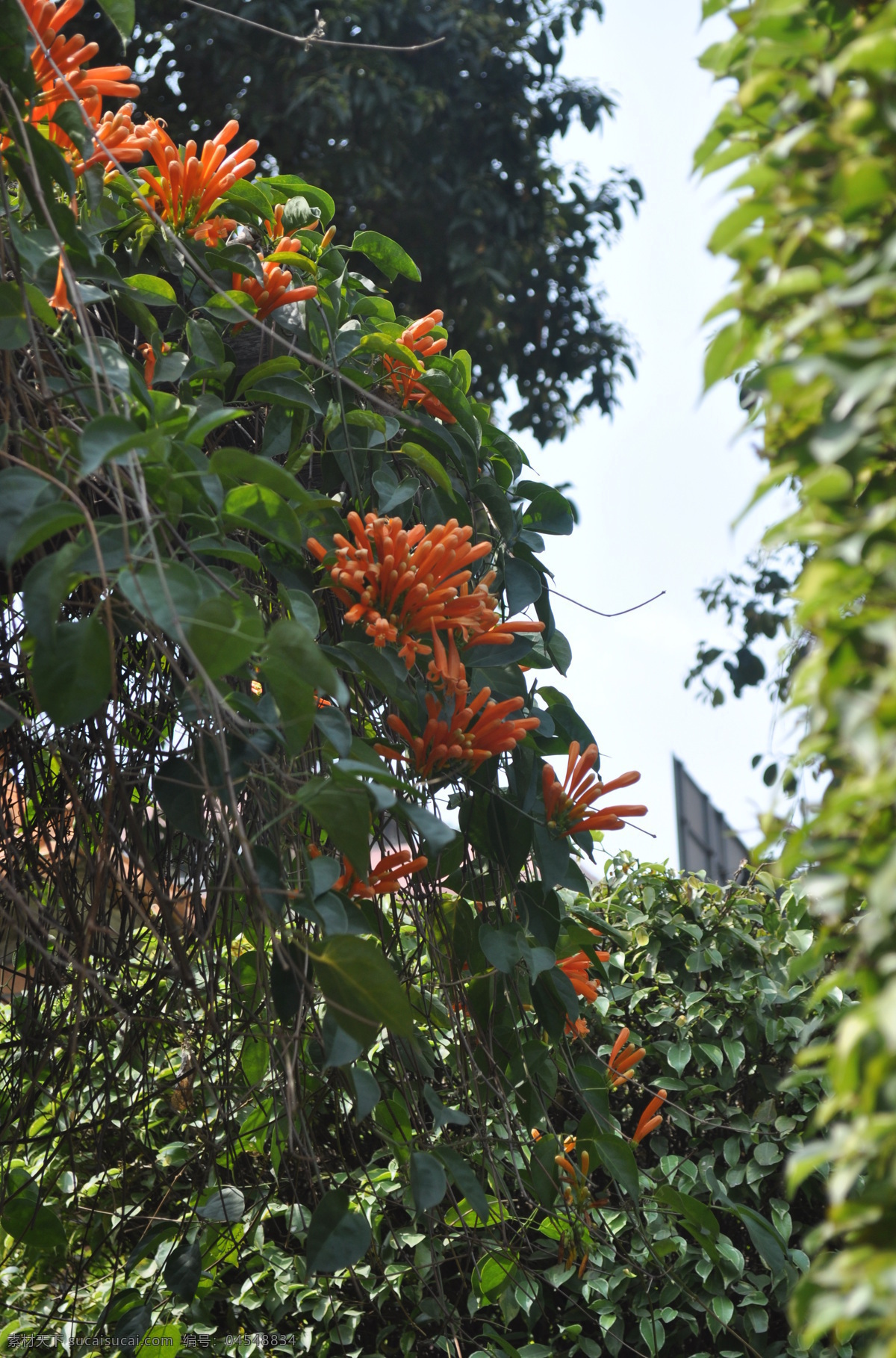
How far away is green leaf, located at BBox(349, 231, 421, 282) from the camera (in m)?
1.36

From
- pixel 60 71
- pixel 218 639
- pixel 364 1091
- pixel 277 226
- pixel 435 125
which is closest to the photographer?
pixel 218 639

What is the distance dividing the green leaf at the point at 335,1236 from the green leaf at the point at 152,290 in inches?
33.7

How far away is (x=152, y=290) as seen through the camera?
3.68ft

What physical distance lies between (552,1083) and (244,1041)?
41cm

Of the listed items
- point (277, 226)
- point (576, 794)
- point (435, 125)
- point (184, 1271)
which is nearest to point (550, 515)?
point (576, 794)

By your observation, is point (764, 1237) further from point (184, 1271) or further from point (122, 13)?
point (122, 13)

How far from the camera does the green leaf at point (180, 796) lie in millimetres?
1010

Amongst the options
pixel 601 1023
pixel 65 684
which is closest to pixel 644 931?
pixel 601 1023

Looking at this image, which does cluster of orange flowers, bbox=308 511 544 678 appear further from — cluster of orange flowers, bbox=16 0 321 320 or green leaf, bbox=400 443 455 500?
cluster of orange flowers, bbox=16 0 321 320

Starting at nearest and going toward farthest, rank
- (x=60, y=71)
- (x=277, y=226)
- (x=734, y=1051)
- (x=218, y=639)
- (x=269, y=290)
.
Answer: (x=218, y=639), (x=60, y=71), (x=269, y=290), (x=277, y=226), (x=734, y=1051)

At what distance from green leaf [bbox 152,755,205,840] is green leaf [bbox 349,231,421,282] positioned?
26.9 inches

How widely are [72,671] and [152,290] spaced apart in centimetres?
55

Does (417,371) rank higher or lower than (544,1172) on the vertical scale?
higher

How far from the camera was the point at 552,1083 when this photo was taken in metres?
1.24
